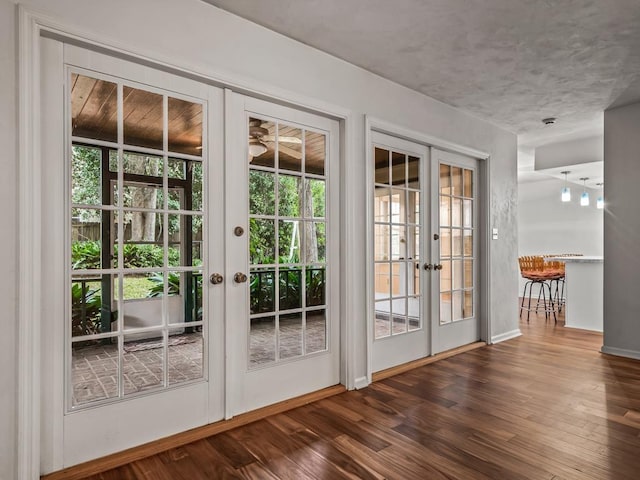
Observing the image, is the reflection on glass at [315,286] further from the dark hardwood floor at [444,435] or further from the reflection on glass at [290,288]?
the dark hardwood floor at [444,435]

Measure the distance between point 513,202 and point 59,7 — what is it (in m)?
4.61

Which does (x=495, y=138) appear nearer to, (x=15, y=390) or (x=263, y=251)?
(x=263, y=251)

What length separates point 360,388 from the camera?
301 cm

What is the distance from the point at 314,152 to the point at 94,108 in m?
1.41

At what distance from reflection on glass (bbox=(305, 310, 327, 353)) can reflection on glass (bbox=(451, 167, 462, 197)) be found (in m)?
2.13

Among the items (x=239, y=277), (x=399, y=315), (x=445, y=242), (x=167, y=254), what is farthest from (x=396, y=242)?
(x=167, y=254)

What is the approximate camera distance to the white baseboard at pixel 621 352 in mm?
3823

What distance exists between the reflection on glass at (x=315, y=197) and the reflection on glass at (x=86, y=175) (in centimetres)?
133

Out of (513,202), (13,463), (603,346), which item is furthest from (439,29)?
(603,346)

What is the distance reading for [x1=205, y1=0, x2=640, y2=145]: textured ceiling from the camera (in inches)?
91.4

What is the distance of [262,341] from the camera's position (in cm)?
262

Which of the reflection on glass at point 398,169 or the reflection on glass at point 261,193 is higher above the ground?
the reflection on glass at point 398,169

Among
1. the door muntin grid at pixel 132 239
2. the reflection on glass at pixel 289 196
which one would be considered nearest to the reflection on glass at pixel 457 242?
the reflection on glass at pixel 289 196

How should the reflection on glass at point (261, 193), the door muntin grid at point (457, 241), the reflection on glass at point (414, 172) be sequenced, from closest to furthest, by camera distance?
the reflection on glass at point (261, 193) < the reflection on glass at point (414, 172) < the door muntin grid at point (457, 241)
